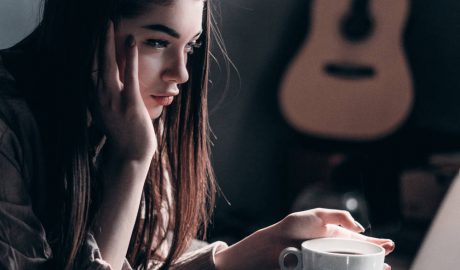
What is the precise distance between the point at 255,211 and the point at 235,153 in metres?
0.22

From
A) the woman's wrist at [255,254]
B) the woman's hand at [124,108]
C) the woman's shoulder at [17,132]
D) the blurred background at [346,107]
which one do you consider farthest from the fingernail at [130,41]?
the blurred background at [346,107]

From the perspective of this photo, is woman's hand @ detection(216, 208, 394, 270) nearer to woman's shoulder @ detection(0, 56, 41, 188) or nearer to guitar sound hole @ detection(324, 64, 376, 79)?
woman's shoulder @ detection(0, 56, 41, 188)

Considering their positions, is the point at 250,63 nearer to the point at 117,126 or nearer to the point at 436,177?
Result: the point at 436,177

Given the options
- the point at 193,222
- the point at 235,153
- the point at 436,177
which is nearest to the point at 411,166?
the point at 436,177

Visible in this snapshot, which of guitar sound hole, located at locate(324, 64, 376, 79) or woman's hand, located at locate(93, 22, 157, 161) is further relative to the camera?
guitar sound hole, located at locate(324, 64, 376, 79)

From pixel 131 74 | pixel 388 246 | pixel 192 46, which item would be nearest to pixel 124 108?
pixel 131 74

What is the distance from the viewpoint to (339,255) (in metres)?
0.77

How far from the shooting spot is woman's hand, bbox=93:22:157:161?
965 mm

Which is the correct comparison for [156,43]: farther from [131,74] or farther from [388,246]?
[388,246]

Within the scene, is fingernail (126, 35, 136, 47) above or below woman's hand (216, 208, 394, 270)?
above

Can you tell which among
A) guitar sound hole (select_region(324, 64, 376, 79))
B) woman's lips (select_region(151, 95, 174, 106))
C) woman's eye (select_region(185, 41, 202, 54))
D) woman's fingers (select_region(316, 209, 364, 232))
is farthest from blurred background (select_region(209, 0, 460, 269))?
woman's fingers (select_region(316, 209, 364, 232))

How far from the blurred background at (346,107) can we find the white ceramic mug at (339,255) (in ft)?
4.49

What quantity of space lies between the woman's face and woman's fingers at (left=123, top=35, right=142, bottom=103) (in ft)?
0.04

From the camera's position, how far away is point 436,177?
7.16 feet
